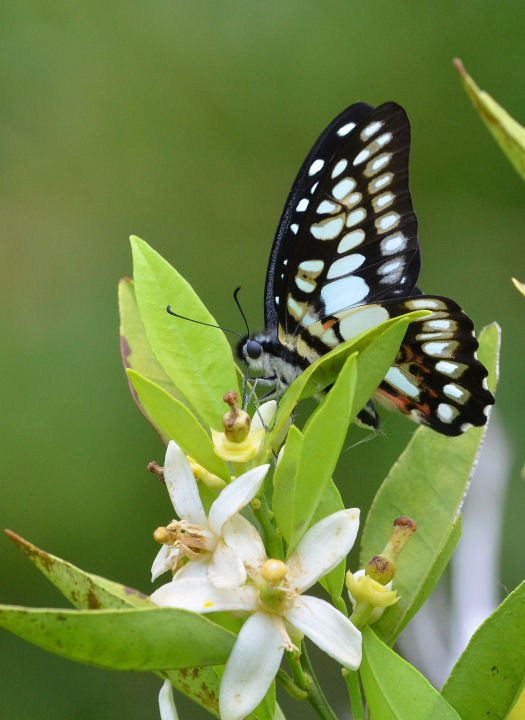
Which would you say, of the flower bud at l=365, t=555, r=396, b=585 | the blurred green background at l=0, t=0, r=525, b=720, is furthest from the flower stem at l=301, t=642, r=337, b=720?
the blurred green background at l=0, t=0, r=525, b=720

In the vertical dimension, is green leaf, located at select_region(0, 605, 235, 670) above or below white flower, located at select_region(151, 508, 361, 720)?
above

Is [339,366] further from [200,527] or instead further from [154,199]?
[154,199]

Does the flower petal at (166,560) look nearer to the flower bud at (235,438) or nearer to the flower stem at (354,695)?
the flower bud at (235,438)

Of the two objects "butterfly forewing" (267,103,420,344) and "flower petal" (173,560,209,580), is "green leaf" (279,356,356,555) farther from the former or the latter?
"butterfly forewing" (267,103,420,344)

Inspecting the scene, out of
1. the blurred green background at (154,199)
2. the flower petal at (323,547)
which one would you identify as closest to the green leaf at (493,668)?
the flower petal at (323,547)

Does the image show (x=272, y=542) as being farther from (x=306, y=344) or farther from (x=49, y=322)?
(x=49, y=322)

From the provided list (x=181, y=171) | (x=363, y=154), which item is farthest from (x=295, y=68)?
(x=363, y=154)

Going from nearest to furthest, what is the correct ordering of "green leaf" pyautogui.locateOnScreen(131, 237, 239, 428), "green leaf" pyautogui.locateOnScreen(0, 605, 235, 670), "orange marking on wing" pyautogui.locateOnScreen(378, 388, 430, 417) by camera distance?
"green leaf" pyautogui.locateOnScreen(0, 605, 235, 670) → "green leaf" pyautogui.locateOnScreen(131, 237, 239, 428) → "orange marking on wing" pyautogui.locateOnScreen(378, 388, 430, 417)
